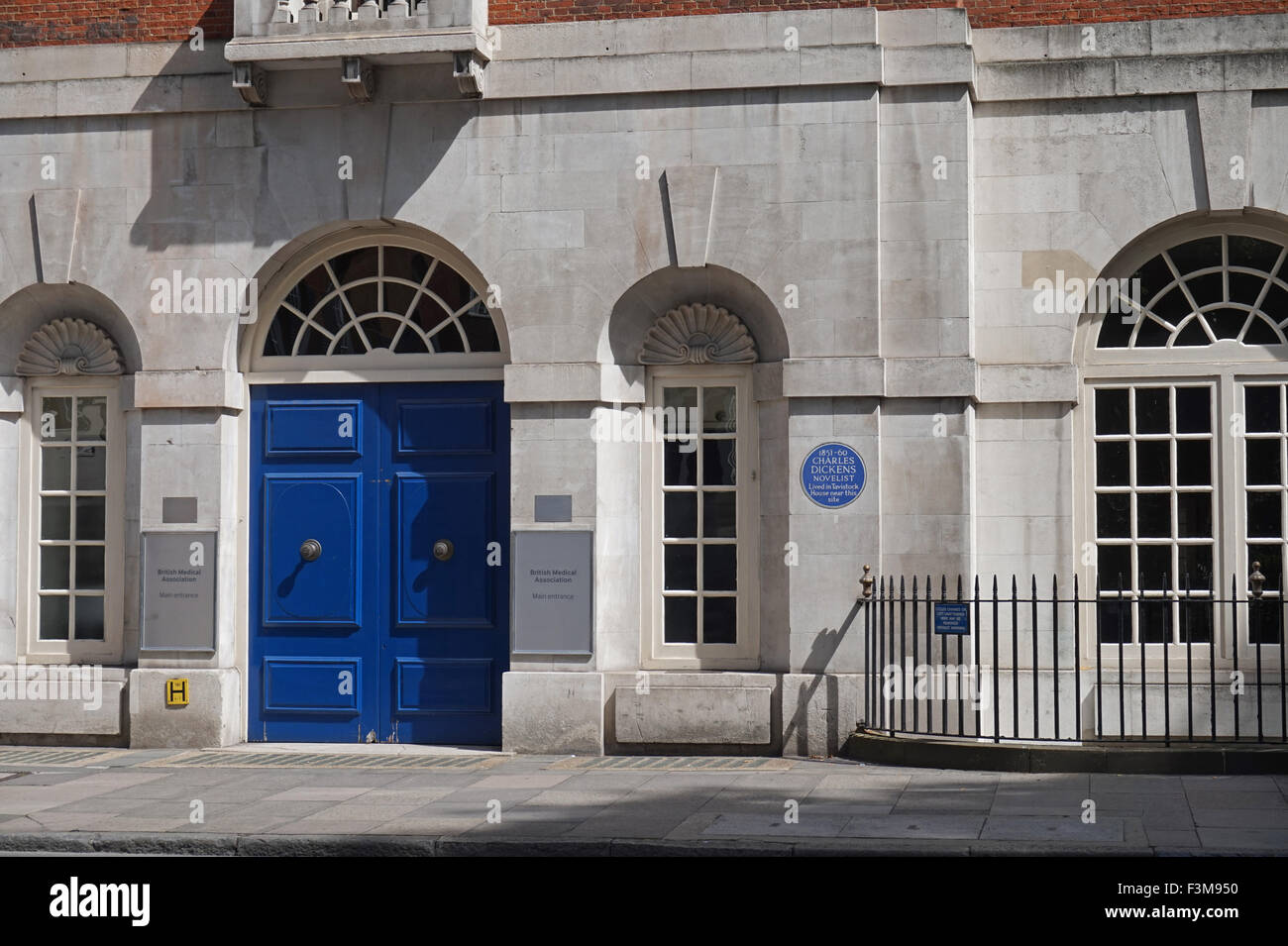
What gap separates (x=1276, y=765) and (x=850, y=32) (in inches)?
247

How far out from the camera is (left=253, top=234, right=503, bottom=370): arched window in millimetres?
13750

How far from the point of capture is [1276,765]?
36.6ft

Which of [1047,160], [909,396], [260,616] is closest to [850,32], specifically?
[1047,160]

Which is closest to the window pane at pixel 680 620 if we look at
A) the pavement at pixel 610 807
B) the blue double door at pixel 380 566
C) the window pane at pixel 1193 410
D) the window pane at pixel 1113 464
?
the pavement at pixel 610 807

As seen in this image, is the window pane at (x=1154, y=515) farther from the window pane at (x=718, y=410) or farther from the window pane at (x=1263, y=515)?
the window pane at (x=718, y=410)

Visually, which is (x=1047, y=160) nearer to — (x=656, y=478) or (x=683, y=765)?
(x=656, y=478)

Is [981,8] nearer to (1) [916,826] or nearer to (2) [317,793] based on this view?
(1) [916,826]

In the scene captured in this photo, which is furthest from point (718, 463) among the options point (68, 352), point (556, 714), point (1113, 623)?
point (68, 352)

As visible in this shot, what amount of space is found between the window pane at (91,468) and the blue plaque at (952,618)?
23.5ft

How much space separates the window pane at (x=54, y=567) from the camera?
14.2 m

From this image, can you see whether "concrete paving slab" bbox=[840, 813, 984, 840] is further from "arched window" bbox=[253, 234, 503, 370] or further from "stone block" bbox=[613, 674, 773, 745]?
"arched window" bbox=[253, 234, 503, 370]

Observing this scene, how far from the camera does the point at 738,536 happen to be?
43.9 feet

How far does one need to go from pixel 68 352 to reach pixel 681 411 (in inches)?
207

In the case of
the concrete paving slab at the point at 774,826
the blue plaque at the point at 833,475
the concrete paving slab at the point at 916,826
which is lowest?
the concrete paving slab at the point at 774,826
